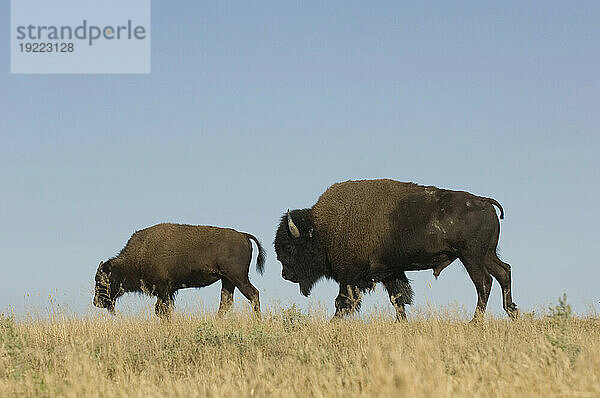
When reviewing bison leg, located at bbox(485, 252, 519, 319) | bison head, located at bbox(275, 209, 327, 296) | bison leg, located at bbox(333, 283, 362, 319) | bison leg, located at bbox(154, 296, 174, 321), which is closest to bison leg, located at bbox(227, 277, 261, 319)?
bison head, located at bbox(275, 209, 327, 296)

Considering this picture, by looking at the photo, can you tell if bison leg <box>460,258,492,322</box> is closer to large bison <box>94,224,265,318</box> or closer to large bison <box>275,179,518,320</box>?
large bison <box>275,179,518,320</box>

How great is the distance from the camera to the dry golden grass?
5270 mm

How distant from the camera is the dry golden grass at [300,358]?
17.3ft

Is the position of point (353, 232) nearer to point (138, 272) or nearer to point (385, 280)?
point (385, 280)

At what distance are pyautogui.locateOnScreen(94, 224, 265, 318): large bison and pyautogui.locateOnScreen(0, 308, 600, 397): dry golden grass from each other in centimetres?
274

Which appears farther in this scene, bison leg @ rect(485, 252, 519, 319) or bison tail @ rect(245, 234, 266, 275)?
bison tail @ rect(245, 234, 266, 275)

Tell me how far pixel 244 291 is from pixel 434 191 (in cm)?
512

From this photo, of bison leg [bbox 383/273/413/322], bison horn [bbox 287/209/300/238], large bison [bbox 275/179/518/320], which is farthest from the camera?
bison horn [bbox 287/209/300/238]

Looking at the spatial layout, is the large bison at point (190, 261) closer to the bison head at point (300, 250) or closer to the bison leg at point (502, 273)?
the bison head at point (300, 250)

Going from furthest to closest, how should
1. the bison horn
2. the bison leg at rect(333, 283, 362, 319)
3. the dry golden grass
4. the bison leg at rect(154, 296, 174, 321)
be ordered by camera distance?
the bison leg at rect(154, 296, 174, 321) → the bison horn → the bison leg at rect(333, 283, 362, 319) → the dry golden grass

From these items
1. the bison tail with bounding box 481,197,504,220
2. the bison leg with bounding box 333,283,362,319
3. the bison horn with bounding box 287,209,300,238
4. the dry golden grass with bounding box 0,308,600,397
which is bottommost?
the bison leg with bounding box 333,283,362,319

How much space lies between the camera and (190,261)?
15.6m

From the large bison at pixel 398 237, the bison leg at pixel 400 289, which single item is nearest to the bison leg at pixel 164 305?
the large bison at pixel 398 237

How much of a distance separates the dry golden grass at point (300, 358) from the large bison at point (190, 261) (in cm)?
274
